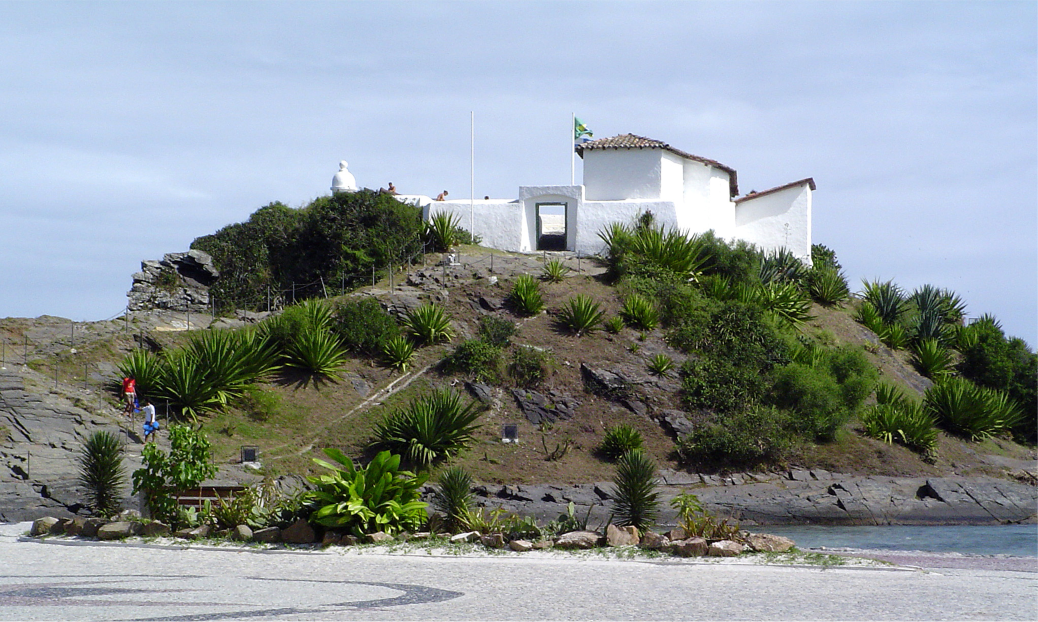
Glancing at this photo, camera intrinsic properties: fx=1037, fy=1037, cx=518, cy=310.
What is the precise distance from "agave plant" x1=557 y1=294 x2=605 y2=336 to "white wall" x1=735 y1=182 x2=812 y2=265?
37.7 feet

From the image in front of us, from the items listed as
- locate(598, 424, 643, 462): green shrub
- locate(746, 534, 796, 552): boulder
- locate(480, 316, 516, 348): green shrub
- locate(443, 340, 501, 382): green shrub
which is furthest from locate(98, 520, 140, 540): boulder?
locate(480, 316, 516, 348): green shrub

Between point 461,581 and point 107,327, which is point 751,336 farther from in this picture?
point 461,581

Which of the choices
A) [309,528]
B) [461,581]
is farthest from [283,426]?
[461,581]

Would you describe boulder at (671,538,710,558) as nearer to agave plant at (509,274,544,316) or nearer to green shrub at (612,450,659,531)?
green shrub at (612,450,659,531)

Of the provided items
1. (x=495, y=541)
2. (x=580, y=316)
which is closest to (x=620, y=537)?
(x=495, y=541)

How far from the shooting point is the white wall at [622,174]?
131 ft

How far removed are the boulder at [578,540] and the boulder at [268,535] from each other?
13.5 ft

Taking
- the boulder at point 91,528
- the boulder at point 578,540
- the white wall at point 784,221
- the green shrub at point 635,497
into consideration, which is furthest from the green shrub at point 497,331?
the boulder at point 578,540

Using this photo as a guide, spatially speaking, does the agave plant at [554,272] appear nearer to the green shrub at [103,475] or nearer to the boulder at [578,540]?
the green shrub at [103,475]

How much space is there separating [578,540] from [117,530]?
23.0ft

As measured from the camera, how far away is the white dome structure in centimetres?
4291

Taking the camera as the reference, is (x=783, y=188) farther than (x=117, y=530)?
Yes

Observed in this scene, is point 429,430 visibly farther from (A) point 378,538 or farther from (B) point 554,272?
(A) point 378,538

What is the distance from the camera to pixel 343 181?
4322 cm
